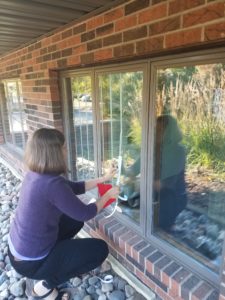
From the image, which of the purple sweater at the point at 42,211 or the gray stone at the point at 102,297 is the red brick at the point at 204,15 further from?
the gray stone at the point at 102,297

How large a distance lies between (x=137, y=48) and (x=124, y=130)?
700mm

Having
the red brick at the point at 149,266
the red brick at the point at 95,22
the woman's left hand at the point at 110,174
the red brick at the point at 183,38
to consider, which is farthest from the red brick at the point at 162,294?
the red brick at the point at 95,22

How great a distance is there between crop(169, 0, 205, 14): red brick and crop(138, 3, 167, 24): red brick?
47 mm

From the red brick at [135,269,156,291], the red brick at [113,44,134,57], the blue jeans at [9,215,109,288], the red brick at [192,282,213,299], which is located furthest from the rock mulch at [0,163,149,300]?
the red brick at [113,44,134,57]

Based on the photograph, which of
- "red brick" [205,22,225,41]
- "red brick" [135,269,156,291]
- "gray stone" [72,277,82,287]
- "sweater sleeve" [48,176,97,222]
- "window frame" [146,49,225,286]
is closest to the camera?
"red brick" [205,22,225,41]

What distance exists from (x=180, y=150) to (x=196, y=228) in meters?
0.59

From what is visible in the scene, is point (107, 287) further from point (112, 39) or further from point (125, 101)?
point (112, 39)

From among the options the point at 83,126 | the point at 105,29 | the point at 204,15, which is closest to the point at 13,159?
the point at 83,126

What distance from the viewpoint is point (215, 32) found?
1101mm

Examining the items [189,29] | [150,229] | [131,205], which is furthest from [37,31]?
[150,229]

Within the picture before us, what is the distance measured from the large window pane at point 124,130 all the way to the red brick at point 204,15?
53 centimetres

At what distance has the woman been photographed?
1564 millimetres

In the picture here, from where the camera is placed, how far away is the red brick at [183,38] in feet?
3.87

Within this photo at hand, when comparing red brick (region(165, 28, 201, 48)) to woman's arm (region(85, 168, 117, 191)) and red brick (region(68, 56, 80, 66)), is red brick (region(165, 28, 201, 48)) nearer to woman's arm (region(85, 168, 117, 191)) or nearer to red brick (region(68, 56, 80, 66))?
red brick (region(68, 56, 80, 66))
